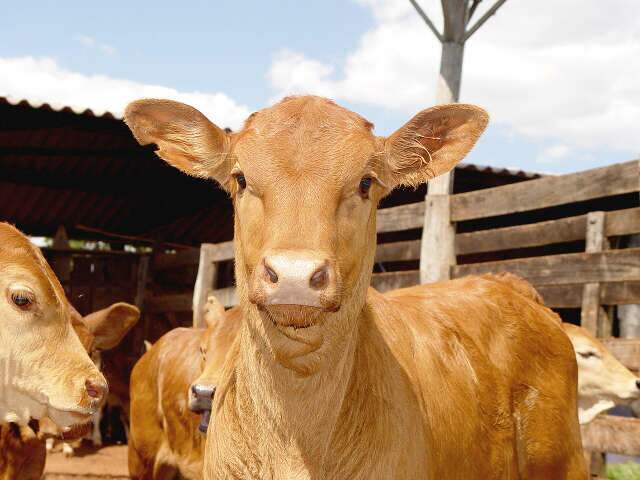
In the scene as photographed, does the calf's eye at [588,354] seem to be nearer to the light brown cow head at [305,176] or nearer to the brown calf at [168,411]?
the brown calf at [168,411]

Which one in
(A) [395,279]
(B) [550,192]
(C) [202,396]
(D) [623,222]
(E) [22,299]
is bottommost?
(C) [202,396]

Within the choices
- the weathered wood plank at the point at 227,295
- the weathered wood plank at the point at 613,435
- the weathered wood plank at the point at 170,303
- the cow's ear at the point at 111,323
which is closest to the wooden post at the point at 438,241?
the weathered wood plank at the point at 613,435

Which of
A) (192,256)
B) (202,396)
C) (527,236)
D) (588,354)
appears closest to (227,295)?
(192,256)

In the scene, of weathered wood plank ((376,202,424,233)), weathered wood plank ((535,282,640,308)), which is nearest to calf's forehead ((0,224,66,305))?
weathered wood plank ((535,282,640,308))

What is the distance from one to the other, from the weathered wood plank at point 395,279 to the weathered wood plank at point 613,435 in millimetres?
2327

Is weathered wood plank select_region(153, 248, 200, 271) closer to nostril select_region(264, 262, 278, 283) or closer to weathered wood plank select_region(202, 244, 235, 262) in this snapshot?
weathered wood plank select_region(202, 244, 235, 262)

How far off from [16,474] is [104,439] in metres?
9.55

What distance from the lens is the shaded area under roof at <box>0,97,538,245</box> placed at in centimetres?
1141

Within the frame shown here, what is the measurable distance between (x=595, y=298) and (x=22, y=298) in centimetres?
469

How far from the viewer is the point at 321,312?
2.63m

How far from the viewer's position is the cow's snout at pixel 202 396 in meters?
5.25

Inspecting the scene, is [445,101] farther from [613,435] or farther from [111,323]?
[111,323]

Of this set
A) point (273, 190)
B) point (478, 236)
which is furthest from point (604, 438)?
point (273, 190)

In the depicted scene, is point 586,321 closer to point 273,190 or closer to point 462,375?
point 462,375
